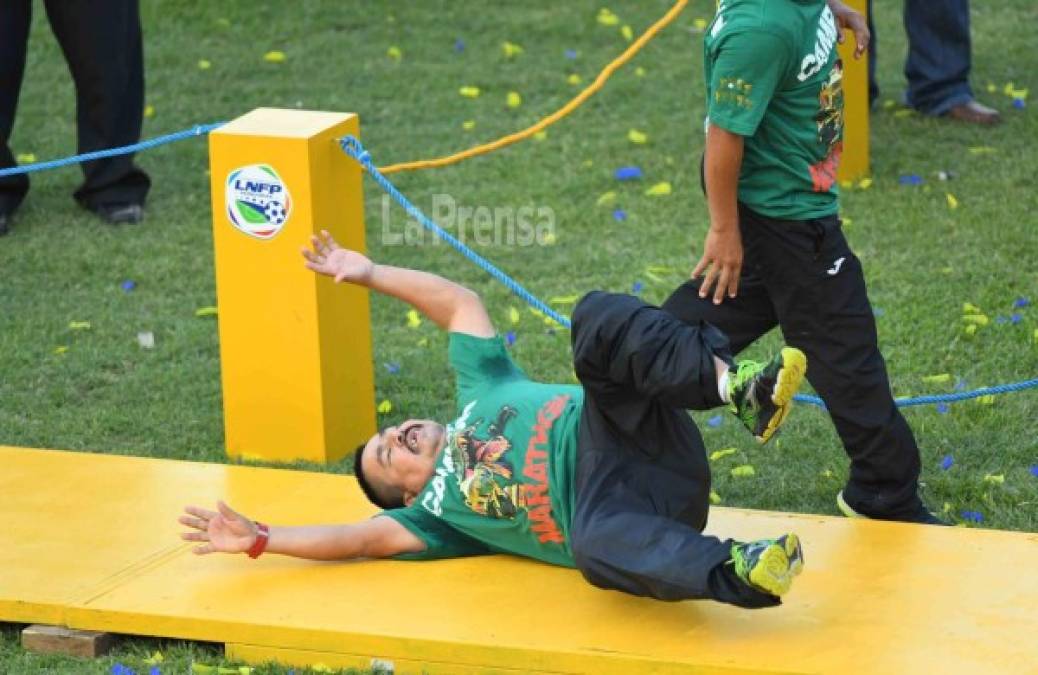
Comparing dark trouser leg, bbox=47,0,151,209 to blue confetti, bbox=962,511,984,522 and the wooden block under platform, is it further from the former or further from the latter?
blue confetti, bbox=962,511,984,522

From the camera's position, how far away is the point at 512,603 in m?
3.82

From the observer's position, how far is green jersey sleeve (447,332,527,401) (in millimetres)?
4254

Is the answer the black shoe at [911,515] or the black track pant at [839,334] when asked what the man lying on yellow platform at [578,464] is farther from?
the black shoe at [911,515]

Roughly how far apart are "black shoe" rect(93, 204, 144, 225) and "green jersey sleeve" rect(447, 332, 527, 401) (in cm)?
333

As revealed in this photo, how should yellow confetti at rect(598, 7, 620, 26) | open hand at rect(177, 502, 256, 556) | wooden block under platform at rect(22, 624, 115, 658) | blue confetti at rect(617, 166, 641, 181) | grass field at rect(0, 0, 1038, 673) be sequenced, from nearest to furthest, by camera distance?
A: wooden block under platform at rect(22, 624, 115, 658)
open hand at rect(177, 502, 256, 556)
grass field at rect(0, 0, 1038, 673)
blue confetti at rect(617, 166, 641, 181)
yellow confetti at rect(598, 7, 620, 26)

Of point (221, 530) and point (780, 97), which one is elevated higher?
point (780, 97)

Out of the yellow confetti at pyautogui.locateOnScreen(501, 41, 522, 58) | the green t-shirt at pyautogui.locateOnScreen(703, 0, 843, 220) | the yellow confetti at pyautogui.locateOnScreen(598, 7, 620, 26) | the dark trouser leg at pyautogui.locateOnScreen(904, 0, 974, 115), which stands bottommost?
the green t-shirt at pyautogui.locateOnScreen(703, 0, 843, 220)

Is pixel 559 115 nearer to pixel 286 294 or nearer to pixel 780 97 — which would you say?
pixel 286 294

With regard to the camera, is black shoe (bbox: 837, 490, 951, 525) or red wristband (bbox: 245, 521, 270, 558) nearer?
red wristband (bbox: 245, 521, 270, 558)

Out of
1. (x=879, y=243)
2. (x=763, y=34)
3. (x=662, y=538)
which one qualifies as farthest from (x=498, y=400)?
(x=879, y=243)

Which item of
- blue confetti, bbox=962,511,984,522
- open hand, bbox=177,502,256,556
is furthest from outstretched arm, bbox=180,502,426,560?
blue confetti, bbox=962,511,984,522

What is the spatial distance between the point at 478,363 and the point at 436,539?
46cm

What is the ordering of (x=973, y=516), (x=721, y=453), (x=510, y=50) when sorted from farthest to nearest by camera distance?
(x=510, y=50), (x=721, y=453), (x=973, y=516)

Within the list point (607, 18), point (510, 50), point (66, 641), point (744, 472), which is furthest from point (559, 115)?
point (607, 18)
